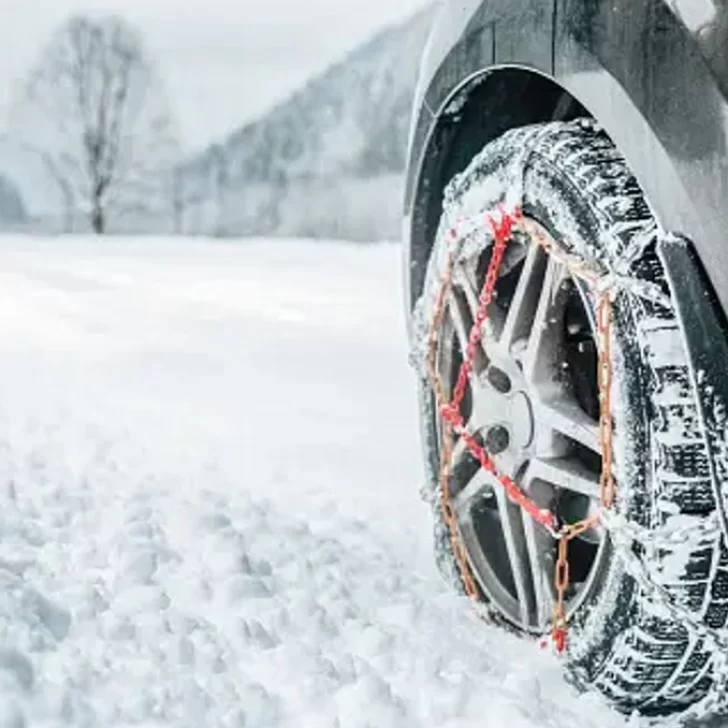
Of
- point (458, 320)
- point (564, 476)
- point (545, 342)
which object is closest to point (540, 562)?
point (564, 476)

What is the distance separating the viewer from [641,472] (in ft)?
5.55

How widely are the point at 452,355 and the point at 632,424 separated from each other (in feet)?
2.53

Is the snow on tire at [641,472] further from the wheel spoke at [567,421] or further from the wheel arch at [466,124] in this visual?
the wheel arch at [466,124]

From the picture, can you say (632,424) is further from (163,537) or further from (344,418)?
(344,418)

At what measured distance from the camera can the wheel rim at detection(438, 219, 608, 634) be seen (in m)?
2.00

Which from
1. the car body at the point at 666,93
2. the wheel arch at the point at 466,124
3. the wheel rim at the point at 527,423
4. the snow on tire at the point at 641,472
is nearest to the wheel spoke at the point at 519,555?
the wheel rim at the point at 527,423

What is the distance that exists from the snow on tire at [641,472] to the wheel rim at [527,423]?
89 millimetres

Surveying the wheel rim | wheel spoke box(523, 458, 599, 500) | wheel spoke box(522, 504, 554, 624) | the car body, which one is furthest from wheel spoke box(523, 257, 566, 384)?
the car body

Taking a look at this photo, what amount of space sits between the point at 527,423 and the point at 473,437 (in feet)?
0.80

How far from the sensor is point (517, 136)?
2129mm

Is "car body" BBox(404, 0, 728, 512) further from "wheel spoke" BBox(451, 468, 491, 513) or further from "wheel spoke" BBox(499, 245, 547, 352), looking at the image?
"wheel spoke" BBox(451, 468, 491, 513)

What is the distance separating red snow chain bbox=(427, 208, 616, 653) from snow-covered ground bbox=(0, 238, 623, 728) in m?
0.15

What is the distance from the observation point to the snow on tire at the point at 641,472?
5.41 ft

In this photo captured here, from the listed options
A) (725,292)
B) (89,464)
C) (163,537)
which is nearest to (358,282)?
(89,464)
